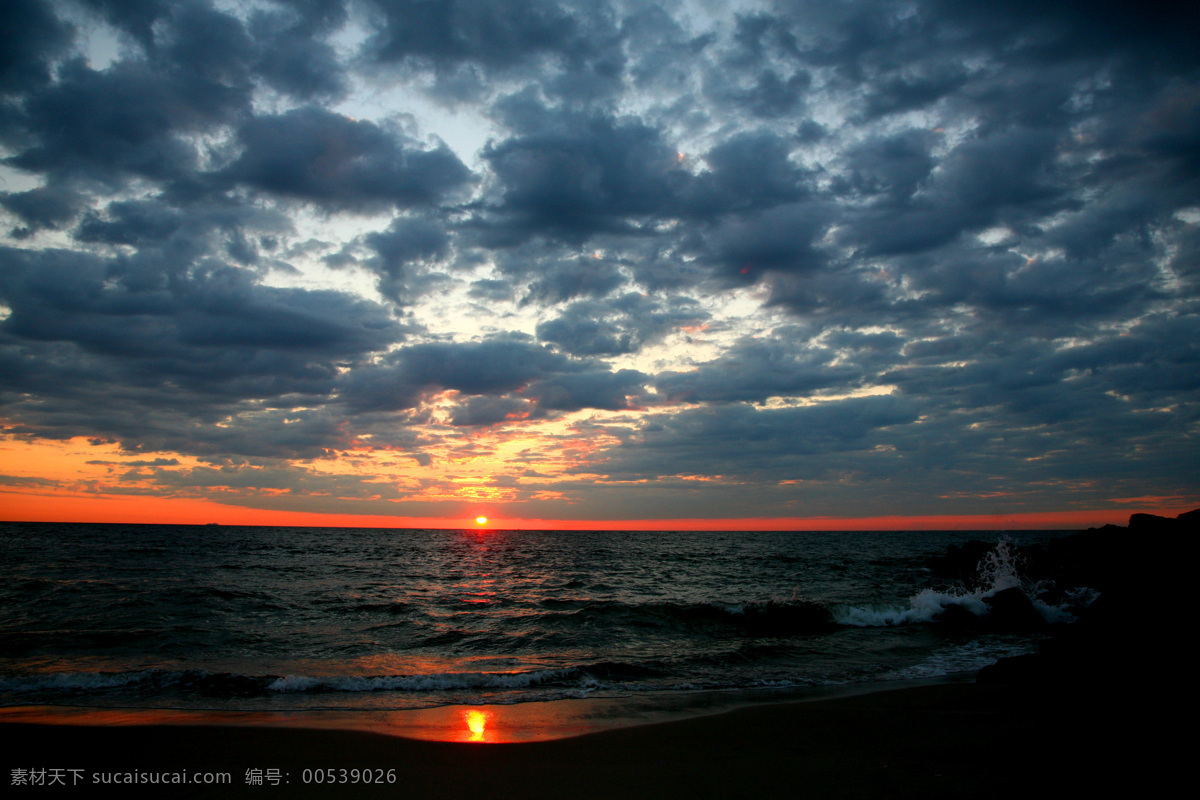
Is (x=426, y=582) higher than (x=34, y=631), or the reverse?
(x=34, y=631)

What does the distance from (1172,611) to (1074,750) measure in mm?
4215

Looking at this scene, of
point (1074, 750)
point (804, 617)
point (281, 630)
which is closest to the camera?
point (1074, 750)

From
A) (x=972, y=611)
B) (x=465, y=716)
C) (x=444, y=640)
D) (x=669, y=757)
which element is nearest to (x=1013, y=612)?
→ (x=972, y=611)

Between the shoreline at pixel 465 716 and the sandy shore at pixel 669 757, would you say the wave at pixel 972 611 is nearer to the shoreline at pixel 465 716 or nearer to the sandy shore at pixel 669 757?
the shoreline at pixel 465 716

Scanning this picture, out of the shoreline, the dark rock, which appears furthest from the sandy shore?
the dark rock

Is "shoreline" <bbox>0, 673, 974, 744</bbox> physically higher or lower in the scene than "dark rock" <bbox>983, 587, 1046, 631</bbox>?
higher

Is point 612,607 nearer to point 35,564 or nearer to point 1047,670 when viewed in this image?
point 1047,670

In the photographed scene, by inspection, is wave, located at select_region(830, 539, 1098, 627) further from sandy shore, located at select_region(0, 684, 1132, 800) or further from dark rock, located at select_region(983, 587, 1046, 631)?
sandy shore, located at select_region(0, 684, 1132, 800)

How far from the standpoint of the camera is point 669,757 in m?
6.96

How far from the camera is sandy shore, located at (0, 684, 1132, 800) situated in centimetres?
590

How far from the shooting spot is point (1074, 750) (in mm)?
6027

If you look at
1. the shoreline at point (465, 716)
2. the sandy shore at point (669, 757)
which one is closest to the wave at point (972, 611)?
the shoreline at point (465, 716)

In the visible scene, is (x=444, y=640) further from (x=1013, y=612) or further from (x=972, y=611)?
(x=1013, y=612)

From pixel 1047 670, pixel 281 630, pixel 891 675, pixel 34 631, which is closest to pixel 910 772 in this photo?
pixel 1047 670
